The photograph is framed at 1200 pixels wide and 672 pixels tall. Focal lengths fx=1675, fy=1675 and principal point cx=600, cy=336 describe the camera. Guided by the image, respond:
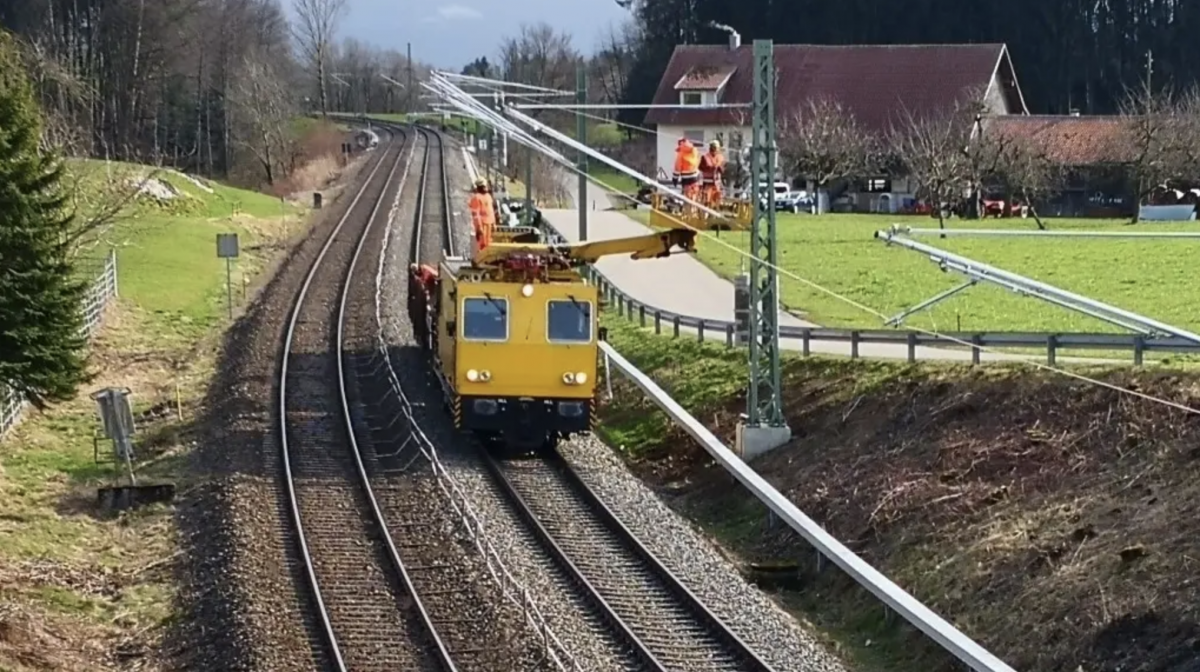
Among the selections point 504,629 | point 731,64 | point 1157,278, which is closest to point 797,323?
point 1157,278

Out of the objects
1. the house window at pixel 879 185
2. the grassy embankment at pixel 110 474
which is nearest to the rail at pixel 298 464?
the grassy embankment at pixel 110 474

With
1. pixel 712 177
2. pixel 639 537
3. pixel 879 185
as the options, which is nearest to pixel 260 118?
pixel 879 185

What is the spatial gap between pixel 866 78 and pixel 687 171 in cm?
5692

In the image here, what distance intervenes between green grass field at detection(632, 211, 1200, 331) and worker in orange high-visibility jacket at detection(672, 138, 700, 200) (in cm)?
122

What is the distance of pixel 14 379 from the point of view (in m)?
25.1

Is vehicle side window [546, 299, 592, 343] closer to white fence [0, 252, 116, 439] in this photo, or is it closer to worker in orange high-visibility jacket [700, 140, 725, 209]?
worker in orange high-visibility jacket [700, 140, 725, 209]

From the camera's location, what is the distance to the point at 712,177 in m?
28.3

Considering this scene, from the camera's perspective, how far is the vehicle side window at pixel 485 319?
2588cm

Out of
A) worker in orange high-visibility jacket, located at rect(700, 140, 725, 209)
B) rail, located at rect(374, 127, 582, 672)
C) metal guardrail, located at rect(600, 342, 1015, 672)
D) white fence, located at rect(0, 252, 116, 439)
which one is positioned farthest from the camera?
white fence, located at rect(0, 252, 116, 439)

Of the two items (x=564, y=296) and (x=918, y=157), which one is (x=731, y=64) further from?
(x=564, y=296)

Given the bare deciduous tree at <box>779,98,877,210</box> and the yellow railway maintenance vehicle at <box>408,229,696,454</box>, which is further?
the bare deciduous tree at <box>779,98,877,210</box>

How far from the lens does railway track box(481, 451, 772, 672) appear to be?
56.0 feet

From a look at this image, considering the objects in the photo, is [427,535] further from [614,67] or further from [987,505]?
[614,67]

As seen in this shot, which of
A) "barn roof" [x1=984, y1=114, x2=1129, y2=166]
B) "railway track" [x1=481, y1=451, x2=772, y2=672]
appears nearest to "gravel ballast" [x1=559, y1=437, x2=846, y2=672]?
"railway track" [x1=481, y1=451, x2=772, y2=672]
